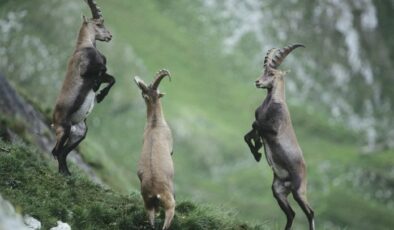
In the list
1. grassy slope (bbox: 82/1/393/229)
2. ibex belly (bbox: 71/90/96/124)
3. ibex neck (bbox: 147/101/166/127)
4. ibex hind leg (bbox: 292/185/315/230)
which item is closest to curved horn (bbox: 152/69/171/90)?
ibex neck (bbox: 147/101/166/127)

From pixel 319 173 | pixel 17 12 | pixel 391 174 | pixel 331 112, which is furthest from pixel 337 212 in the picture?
pixel 17 12

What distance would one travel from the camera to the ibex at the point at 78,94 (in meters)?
14.2

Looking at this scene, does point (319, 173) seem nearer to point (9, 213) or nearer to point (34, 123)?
point (34, 123)

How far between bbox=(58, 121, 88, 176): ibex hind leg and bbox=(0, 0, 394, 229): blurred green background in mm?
32795

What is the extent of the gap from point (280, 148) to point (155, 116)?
108 inches

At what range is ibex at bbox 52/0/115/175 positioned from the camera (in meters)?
14.2

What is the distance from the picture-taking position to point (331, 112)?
90.4m

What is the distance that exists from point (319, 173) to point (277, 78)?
63946 mm

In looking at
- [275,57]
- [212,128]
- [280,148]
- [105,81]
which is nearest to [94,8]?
[105,81]

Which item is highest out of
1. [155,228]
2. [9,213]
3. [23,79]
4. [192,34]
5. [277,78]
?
[192,34]

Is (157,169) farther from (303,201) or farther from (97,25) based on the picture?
(97,25)

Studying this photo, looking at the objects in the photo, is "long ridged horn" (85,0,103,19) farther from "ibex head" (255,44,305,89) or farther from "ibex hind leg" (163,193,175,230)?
"ibex hind leg" (163,193,175,230)

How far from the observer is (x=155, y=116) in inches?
537

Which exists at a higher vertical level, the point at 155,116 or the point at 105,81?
the point at 105,81
